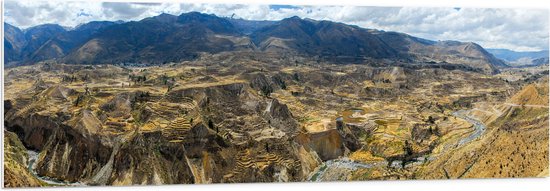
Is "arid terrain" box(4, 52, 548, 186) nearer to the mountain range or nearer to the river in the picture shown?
the river

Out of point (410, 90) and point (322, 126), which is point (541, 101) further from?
point (322, 126)

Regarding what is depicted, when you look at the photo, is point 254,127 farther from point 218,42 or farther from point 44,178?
point 218,42

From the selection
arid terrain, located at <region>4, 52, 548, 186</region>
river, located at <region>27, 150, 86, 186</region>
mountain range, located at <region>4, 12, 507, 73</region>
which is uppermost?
mountain range, located at <region>4, 12, 507, 73</region>

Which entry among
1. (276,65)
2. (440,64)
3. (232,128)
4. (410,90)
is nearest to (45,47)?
(232,128)

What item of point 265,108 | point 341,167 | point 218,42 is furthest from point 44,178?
point 218,42

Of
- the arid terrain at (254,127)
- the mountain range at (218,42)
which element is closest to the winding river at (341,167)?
the arid terrain at (254,127)

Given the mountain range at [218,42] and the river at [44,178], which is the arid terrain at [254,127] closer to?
the river at [44,178]

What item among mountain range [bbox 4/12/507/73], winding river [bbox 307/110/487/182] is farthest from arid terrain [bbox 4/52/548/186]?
mountain range [bbox 4/12/507/73]
